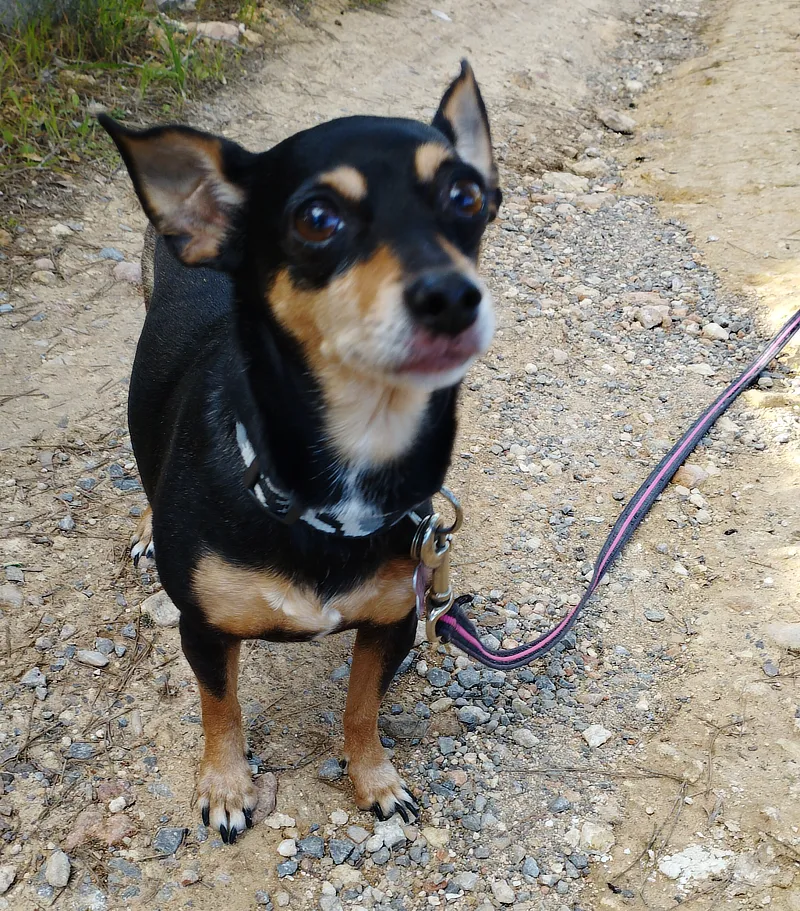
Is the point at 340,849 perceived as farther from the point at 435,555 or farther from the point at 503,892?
the point at 435,555

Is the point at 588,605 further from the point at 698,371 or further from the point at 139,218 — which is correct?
the point at 139,218

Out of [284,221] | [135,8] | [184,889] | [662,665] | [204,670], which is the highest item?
[284,221]

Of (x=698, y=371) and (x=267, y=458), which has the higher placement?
(x=267, y=458)

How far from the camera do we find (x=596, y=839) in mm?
2498

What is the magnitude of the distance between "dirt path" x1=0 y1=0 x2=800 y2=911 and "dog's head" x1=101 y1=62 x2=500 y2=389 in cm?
142

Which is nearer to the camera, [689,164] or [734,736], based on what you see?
[734,736]

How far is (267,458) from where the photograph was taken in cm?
206

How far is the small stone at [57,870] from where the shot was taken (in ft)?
7.67

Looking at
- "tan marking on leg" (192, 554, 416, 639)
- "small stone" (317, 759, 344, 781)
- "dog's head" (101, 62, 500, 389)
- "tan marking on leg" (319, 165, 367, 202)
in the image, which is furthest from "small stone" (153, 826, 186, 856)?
"tan marking on leg" (319, 165, 367, 202)

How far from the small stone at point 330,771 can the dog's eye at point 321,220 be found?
1.67 m

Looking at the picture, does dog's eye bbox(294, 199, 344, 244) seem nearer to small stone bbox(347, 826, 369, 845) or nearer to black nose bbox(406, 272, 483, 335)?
black nose bbox(406, 272, 483, 335)

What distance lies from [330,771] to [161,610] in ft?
2.81

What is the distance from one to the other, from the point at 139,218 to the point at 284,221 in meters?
3.44

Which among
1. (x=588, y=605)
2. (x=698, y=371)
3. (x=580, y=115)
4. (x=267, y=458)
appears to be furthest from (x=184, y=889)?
(x=580, y=115)
